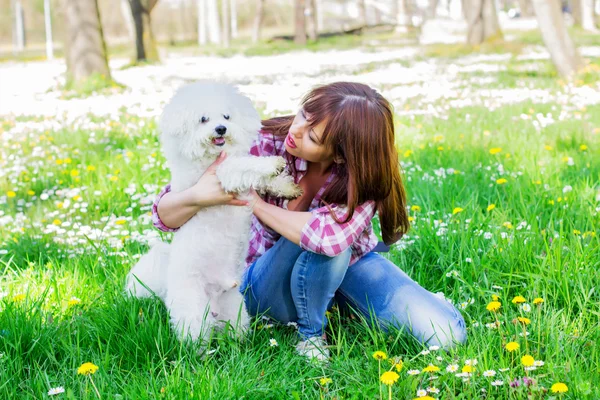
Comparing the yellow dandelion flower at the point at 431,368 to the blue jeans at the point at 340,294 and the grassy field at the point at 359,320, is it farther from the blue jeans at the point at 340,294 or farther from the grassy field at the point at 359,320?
the blue jeans at the point at 340,294

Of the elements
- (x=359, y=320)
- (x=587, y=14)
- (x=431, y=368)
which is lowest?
(x=359, y=320)

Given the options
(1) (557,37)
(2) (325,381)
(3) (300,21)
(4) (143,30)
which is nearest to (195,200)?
(2) (325,381)

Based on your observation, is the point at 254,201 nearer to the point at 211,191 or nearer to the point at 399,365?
the point at 211,191

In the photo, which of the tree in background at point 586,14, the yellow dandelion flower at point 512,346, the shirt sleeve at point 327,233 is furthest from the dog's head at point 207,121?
the tree in background at point 586,14

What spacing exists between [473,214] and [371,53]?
18.4 m

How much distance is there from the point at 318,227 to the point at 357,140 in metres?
0.36

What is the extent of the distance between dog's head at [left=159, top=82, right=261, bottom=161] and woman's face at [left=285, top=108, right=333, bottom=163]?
0.51ft

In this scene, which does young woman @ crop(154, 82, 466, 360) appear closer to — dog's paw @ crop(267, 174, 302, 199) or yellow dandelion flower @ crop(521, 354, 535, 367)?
dog's paw @ crop(267, 174, 302, 199)

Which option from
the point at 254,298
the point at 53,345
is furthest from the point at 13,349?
the point at 254,298

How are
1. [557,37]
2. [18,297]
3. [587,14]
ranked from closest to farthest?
[18,297] < [557,37] < [587,14]

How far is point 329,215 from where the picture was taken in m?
2.64

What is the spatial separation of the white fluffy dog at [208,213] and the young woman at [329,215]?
0.24ft

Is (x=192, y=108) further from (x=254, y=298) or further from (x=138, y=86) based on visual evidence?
(x=138, y=86)

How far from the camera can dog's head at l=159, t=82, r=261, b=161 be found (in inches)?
96.0
